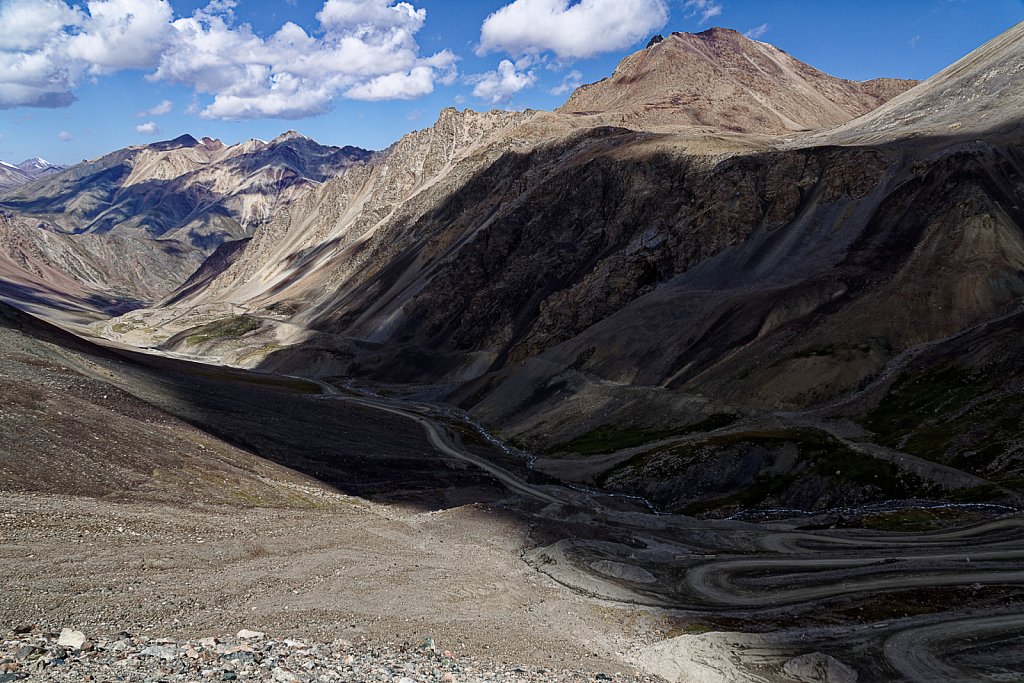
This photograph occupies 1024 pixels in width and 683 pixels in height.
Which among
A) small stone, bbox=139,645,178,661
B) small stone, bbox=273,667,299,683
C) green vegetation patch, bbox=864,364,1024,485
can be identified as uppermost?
green vegetation patch, bbox=864,364,1024,485

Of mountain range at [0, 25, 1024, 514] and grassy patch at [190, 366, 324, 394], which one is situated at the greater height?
mountain range at [0, 25, 1024, 514]

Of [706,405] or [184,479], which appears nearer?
[184,479]

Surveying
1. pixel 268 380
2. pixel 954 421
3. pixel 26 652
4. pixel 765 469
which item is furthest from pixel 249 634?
pixel 268 380

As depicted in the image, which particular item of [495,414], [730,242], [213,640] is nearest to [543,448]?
[495,414]

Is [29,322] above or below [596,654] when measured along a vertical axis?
above

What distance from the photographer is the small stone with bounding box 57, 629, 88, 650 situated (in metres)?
20.8

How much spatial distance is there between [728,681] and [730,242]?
8592 cm

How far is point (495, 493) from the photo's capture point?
63.4m

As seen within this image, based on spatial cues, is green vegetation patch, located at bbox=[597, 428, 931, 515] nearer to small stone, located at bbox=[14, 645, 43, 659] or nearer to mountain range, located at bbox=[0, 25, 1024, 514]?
mountain range, located at bbox=[0, 25, 1024, 514]

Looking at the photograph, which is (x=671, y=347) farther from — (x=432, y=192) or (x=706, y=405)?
(x=432, y=192)

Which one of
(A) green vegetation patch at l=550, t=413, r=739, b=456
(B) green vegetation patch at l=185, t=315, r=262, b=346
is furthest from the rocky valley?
(B) green vegetation patch at l=185, t=315, r=262, b=346

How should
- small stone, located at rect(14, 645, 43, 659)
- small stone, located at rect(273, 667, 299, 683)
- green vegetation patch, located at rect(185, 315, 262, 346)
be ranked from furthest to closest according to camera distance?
green vegetation patch, located at rect(185, 315, 262, 346)
small stone, located at rect(273, 667, 299, 683)
small stone, located at rect(14, 645, 43, 659)

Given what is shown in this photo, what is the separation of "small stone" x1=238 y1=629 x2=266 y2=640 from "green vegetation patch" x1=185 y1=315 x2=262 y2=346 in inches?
6537

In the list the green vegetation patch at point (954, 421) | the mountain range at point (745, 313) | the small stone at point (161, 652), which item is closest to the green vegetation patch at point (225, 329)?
the mountain range at point (745, 313)
